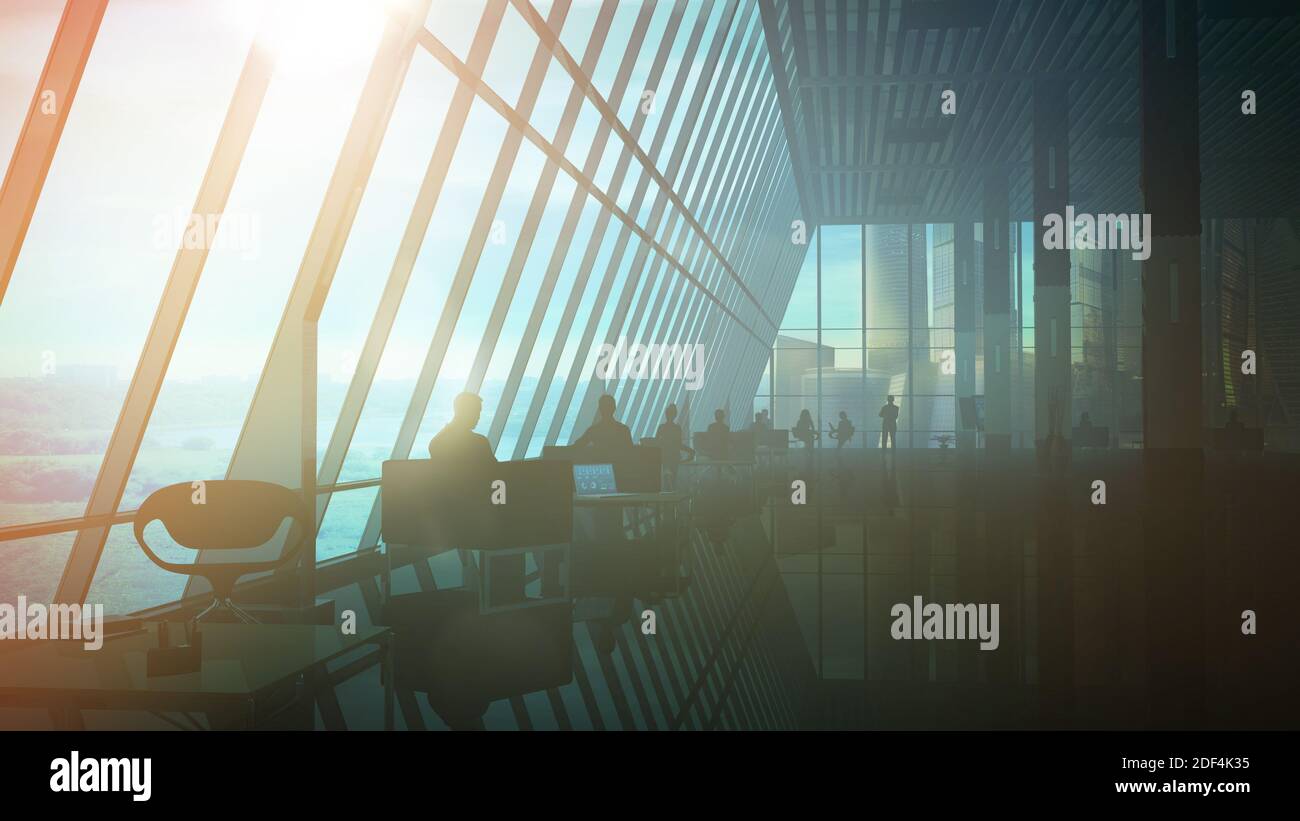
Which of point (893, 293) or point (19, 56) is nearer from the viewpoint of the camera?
point (19, 56)

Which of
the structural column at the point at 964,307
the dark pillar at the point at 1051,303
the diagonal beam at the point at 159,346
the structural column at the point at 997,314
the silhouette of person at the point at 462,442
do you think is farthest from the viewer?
the structural column at the point at 964,307

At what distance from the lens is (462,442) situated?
20.7ft

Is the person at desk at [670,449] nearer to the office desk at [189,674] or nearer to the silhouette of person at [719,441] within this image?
the silhouette of person at [719,441]

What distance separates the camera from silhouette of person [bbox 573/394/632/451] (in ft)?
28.2

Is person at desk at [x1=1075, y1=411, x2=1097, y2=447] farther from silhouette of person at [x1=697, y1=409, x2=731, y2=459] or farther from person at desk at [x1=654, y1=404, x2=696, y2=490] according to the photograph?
person at desk at [x1=654, y1=404, x2=696, y2=490]

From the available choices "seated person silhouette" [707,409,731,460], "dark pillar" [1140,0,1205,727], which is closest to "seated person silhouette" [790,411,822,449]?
"seated person silhouette" [707,409,731,460]

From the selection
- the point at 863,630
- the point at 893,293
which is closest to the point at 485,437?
the point at 863,630

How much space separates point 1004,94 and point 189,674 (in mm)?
17414

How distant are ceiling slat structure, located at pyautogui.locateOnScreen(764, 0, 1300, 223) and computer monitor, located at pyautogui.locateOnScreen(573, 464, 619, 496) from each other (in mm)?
7142

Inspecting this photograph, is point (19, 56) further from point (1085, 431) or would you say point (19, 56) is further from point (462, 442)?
point (1085, 431)

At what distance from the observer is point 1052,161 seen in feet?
60.4

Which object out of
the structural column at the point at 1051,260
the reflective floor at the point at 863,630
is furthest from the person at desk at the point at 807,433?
the reflective floor at the point at 863,630

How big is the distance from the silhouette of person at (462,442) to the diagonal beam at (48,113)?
2.56 metres

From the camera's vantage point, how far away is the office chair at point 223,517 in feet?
15.5
